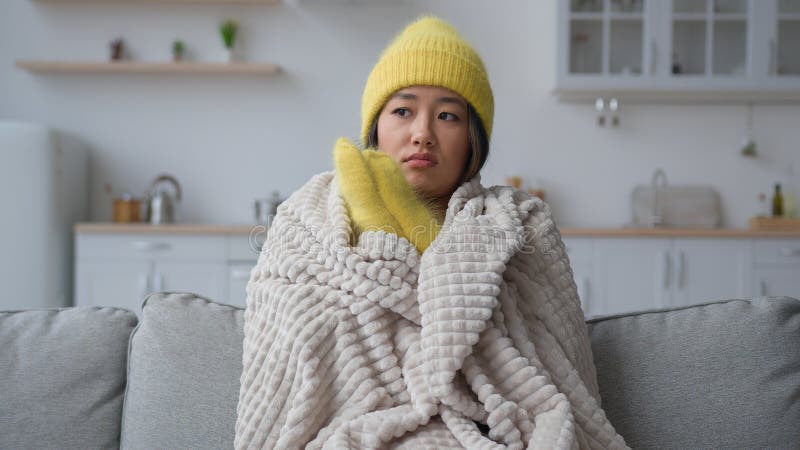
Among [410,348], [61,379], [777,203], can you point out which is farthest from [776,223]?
[61,379]

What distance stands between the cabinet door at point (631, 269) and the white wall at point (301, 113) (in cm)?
55

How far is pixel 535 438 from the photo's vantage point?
3.02ft

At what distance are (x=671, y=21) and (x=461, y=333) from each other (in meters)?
3.21

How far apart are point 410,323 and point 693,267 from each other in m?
2.76

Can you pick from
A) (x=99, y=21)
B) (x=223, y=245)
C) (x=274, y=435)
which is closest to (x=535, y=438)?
(x=274, y=435)

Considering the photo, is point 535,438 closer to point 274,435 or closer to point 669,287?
point 274,435

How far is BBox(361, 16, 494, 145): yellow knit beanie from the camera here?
4.19 ft

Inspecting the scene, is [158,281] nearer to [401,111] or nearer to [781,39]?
[401,111]

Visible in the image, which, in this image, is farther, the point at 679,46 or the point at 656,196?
the point at 656,196

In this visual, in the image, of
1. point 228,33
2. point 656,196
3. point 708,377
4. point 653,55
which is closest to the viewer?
point 708,377

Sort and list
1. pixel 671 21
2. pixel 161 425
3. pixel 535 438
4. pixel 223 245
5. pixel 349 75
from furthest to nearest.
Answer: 1. pixel 349 75
2. pixel 671 21
3. pixel 223 245
4. pixel 161 425
5. pixel 535 438

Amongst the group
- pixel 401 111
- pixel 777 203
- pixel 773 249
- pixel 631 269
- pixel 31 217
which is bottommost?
pixel 631 269

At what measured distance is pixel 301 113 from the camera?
3926 mm

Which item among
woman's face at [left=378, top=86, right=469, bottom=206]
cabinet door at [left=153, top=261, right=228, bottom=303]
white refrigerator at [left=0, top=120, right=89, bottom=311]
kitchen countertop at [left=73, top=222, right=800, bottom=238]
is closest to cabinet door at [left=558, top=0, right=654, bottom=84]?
kitchen countertop at [left=73, top=222, right=800, bottom=238]
